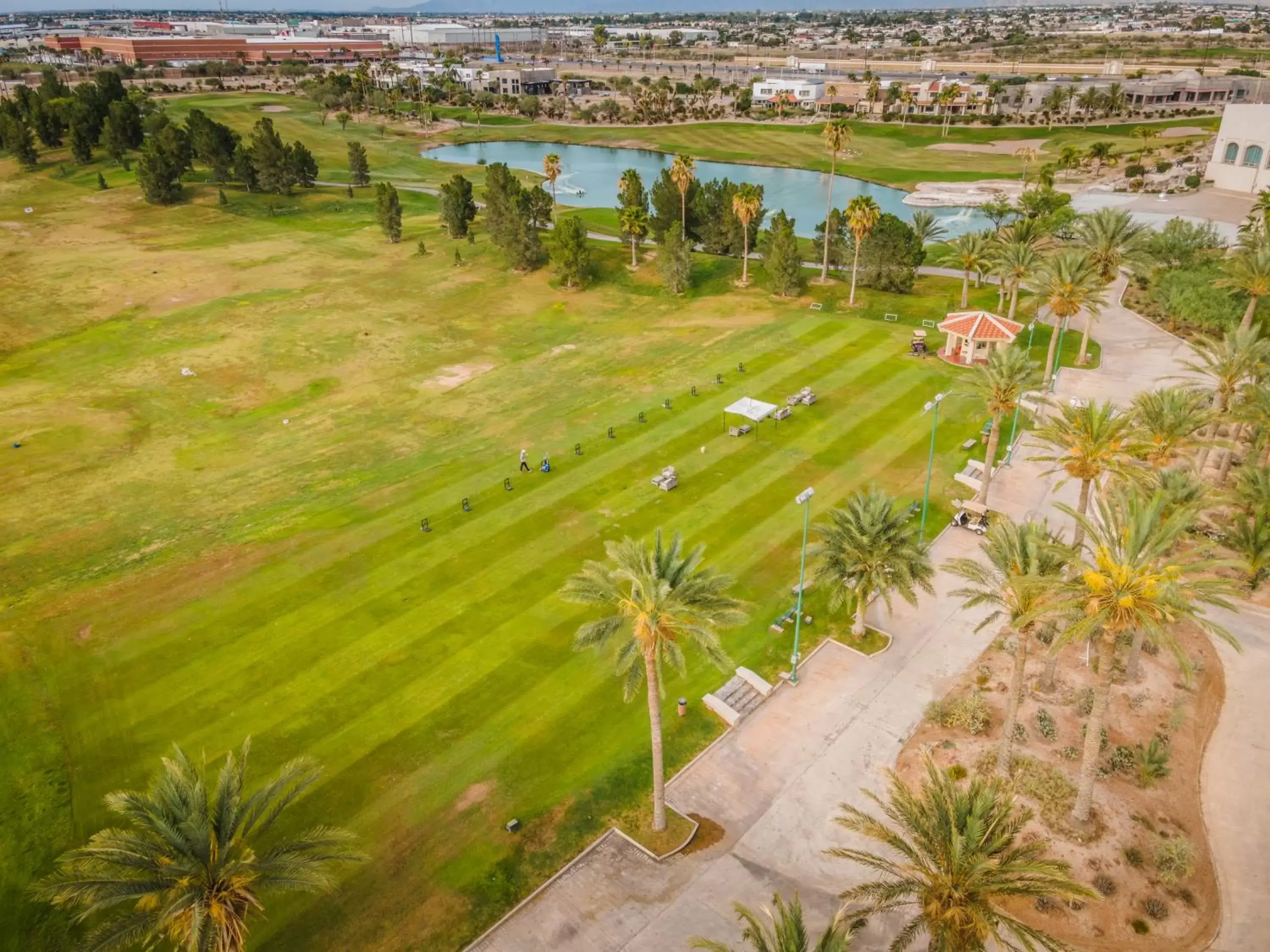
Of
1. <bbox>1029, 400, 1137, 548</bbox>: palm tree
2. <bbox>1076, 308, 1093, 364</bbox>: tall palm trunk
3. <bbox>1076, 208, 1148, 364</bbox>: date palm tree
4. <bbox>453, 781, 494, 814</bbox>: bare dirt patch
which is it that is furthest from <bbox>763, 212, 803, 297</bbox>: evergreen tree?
<bbox>453, 781, 494, 814</bbox>: bare dirt patch

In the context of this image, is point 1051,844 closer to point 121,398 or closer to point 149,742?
point 149,742

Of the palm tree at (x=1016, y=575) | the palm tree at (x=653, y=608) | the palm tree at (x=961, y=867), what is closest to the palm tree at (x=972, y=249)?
the palm tree at (x=1016, y=575)

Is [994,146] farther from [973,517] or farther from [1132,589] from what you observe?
[1132,589]

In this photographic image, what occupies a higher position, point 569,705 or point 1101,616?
point 1101,616

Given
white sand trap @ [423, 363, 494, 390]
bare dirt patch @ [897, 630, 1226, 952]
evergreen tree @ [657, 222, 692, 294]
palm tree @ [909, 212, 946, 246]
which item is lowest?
bare dirt patch @ [897, 630, 1226, 952]

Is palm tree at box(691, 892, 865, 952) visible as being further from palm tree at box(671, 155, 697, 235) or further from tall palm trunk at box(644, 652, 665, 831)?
palm tree at box(671, 155, 697, 235)

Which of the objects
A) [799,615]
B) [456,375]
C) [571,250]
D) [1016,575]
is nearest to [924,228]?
[571,250]

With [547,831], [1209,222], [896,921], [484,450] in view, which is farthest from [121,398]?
[1209,222]
